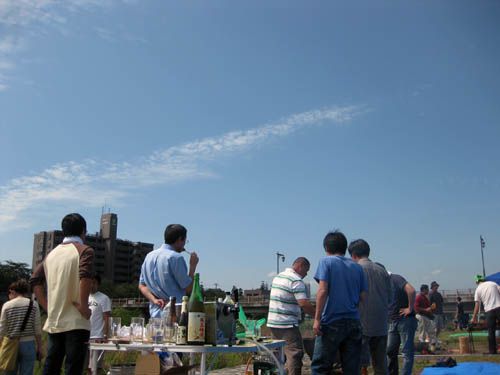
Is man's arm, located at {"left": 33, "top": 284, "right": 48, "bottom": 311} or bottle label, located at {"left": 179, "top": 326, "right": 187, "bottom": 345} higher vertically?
man's arm, located at {"left": 33, "top": 284, "right": 48, "bottom": 311}

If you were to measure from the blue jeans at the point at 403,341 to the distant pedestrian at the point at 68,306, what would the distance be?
14.0 feet

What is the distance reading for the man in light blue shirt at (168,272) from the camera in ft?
13.9

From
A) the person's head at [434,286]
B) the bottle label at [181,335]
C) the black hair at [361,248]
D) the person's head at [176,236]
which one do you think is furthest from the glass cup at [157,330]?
the person's head at [434,286]

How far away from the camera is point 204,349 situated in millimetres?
3074

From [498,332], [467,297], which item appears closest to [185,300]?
[498,332]

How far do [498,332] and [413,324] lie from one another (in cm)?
717

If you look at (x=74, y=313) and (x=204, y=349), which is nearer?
(x=204, y=349)

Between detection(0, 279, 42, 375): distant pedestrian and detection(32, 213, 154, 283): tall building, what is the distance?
132 m

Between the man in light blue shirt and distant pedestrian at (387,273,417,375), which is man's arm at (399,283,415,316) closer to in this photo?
distant pedestrian at (387,273,417,375)

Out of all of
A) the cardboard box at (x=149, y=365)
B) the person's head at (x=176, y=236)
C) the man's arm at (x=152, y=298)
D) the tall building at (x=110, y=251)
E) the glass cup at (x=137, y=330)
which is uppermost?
the tall building at (x=110, y=251)

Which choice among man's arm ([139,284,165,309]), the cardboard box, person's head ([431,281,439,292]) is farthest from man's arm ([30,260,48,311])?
person's head ([431,281,439,292])

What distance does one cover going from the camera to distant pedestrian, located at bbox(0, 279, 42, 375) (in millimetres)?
5711

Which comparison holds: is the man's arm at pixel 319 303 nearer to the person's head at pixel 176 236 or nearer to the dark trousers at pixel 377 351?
the person's head at pixel 176 236

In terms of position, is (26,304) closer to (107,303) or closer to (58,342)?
(107,303)
